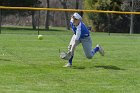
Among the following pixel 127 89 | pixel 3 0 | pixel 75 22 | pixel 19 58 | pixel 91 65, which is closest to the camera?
pixel 127 89

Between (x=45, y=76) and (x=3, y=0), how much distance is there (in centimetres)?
3171

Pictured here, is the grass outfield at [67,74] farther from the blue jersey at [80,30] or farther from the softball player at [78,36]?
the blue jersey at [80,30]

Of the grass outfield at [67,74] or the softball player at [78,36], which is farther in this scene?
the softball player at [78,36]

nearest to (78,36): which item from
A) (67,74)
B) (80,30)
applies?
(80,30)

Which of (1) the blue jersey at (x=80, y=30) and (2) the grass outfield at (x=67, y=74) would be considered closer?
(2) the grass outfield at (x=67, y=74)

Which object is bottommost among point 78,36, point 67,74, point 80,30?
point 67,74

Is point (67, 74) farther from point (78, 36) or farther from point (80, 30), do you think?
point (80, 30)

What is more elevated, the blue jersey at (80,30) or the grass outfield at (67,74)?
the blue jersey at (80,30)

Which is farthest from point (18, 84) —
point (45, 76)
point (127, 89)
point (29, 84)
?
point (127, 89)

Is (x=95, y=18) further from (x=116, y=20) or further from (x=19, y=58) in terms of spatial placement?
(x=19, y=58)

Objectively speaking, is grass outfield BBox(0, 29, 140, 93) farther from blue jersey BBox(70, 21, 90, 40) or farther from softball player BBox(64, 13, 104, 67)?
blue jersey BBox(70, 21, 90, 40)

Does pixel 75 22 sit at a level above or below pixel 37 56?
above

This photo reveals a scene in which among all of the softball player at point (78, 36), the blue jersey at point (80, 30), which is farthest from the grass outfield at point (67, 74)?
the blue jersey at point (80, 30)

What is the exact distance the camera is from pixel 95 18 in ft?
137
